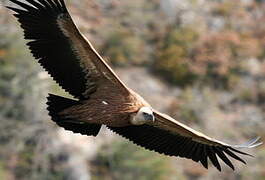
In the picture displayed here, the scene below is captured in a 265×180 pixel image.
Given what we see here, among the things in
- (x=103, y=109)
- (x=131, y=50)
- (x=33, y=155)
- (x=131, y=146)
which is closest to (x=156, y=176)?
(x=131, y=146)

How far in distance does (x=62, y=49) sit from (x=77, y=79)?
0.55m

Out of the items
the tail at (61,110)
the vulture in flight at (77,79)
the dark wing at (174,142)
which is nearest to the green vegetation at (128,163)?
the dark wing at (174,142)

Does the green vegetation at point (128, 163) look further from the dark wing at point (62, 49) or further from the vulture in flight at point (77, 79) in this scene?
the dark wing at point (62, 49)

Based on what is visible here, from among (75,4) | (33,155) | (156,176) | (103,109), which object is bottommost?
(156,176)

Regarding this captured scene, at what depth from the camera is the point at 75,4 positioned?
38.3 meters

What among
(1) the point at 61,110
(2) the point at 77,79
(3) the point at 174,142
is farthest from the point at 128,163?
(1) the point at 61,110

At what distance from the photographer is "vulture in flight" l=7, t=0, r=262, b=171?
9.07 metres

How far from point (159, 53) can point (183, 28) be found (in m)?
2.13

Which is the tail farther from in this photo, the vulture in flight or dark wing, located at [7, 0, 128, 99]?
dark wing, located at [7, 0, 128, 99]

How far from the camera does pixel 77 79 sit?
31.9 ft

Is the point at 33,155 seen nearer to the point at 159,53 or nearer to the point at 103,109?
the point at 159,53

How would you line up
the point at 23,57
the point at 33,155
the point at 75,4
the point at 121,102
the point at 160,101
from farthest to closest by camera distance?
the point at 75,4 < the point at 160,101 < the point at 23,57 < the point at 33,155 < the point at 121,102

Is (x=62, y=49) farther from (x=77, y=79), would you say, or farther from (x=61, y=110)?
(x=61, y=110)

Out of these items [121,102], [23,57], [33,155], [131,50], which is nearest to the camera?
[121,102]
